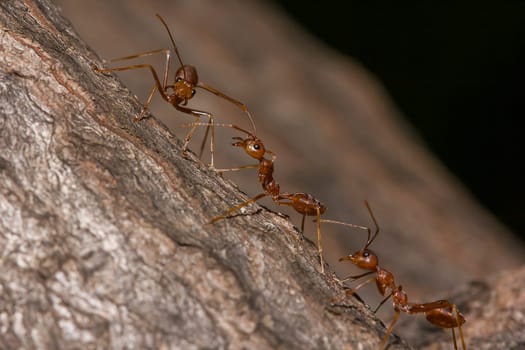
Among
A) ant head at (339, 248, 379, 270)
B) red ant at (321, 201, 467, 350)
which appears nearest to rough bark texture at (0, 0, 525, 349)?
red ant at (321, 201, 467, 350)

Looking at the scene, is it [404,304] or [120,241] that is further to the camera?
[404,304]

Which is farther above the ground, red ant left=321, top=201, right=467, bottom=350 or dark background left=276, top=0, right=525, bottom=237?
dark background left=276, top=0, right=525, bottom=237

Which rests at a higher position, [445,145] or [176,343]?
[445,145]

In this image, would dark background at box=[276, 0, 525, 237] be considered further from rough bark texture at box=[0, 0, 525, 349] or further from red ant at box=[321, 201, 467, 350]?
rough bark texture at box=[0, 0, 525, 349]

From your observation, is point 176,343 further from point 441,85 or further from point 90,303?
point 441,85

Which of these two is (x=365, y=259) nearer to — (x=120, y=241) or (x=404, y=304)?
(x=404, y=304)

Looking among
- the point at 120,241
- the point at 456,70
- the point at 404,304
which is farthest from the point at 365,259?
the point at 456,70

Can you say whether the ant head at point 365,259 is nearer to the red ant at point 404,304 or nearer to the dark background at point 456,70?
the red ant at point 404,304

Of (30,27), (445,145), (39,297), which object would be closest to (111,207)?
(39,297)

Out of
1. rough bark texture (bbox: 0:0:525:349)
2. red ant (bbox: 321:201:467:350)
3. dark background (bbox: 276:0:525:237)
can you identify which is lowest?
rough bark texture (bbox: 0:0:525:349)
